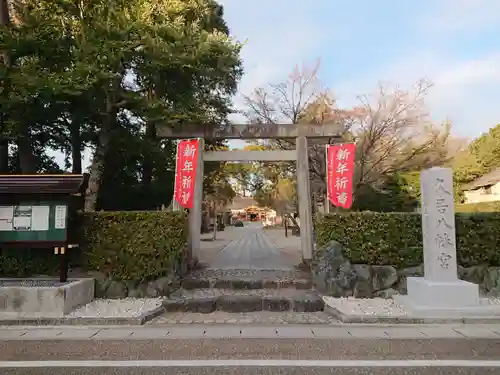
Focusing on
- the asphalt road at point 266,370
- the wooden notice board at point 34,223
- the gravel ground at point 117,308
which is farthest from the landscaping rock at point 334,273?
the wooden notice board at point 34,223

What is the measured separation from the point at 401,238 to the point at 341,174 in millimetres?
2298

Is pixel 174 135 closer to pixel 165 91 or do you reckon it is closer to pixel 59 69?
pixel 165 91

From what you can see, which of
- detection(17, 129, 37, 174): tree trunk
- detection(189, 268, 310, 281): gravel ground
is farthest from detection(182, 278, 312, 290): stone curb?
detection(17, 129, 37, 174): tree trunk

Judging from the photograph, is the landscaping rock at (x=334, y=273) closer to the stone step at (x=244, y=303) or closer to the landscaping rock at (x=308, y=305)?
the stone step at (x=244, y=303)

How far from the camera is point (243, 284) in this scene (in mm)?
9398

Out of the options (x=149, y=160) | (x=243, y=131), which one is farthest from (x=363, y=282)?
(x=149, y=160)

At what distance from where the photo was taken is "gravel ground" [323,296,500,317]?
7575 mm

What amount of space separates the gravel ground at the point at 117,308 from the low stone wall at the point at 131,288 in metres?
0.20

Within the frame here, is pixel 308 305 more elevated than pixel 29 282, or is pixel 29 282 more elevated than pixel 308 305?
pixel 29 282

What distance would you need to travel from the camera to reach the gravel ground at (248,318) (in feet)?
24.2

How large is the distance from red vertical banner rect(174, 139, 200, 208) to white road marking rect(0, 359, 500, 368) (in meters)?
5.89

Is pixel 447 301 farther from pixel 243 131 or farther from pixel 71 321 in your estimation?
pixel 71 321

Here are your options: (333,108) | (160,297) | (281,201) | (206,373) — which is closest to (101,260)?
(160,297)

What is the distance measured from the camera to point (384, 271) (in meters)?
9.16
